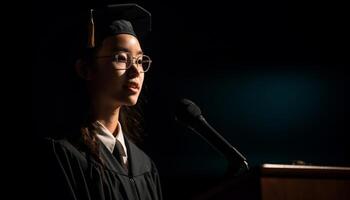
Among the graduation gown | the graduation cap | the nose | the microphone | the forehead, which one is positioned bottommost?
the graduation gown

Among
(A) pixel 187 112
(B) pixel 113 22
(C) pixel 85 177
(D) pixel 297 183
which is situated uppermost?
(B) pixel 113 22

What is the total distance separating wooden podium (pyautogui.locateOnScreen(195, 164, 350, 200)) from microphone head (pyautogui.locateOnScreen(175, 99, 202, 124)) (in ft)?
0.89

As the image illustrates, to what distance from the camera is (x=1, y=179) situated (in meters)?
1.63

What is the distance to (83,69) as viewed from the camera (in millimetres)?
1507

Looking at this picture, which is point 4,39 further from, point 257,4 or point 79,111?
point 257,4

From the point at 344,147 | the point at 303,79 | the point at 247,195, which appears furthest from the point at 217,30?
the point at 247,195

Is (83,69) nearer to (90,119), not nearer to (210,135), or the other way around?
(90,119)

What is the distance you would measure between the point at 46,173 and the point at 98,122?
0.78ft

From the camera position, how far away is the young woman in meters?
1.31

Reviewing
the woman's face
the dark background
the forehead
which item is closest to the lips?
the woman's face

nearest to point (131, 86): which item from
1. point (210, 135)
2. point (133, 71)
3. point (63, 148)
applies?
point (133, 71)

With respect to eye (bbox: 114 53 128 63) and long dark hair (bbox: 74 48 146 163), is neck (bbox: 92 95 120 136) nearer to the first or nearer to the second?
long dark hair (bbox: 74 48 146 163)

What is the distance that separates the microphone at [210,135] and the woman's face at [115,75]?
0.97 feet

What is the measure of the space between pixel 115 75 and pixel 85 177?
34cm
